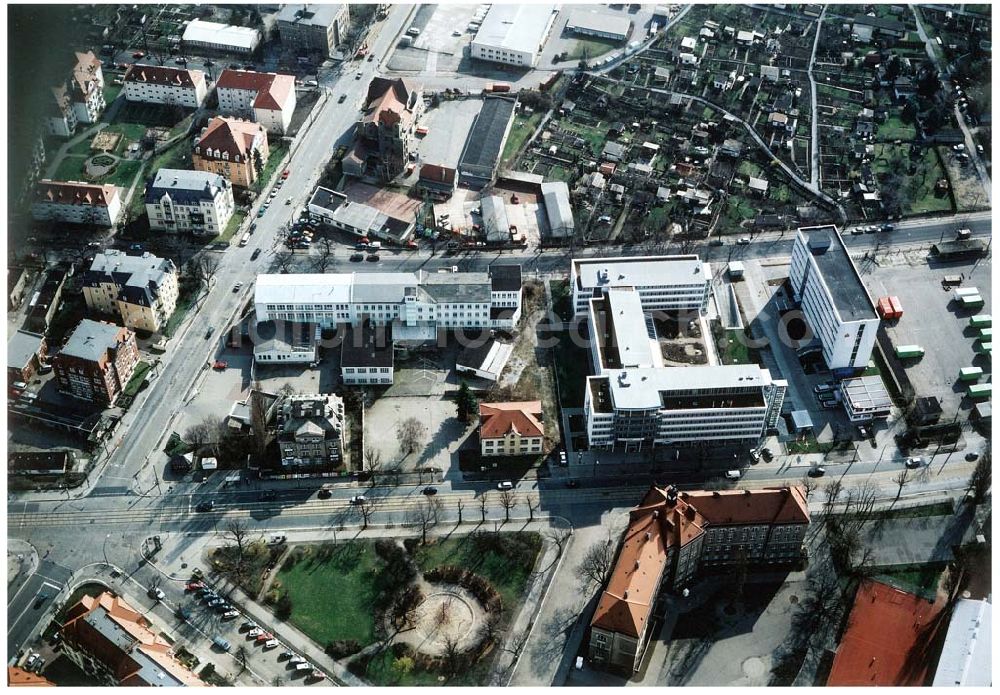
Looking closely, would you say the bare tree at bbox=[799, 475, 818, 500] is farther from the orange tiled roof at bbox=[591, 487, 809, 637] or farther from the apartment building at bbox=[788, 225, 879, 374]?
the apartment building at bbox=[788, 225, 879, 374]

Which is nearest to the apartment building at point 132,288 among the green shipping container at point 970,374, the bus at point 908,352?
the bus at point 908,352

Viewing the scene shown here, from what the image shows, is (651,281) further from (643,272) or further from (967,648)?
(967,648)

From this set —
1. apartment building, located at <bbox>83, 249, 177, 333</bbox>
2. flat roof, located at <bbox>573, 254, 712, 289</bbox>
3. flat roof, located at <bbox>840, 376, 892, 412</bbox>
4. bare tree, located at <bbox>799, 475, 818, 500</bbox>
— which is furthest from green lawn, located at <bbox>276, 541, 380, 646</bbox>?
flat roof, located at <bbox>840, 376, 892, 412</bbox>

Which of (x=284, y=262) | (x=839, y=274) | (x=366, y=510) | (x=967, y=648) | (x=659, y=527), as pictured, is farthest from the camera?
(x=284, y=262)

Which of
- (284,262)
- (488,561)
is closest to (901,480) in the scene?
(488,561)

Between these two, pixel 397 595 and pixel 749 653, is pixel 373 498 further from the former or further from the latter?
pixel 749 653

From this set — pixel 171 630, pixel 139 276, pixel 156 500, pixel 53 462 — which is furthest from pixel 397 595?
pixel 139 276
